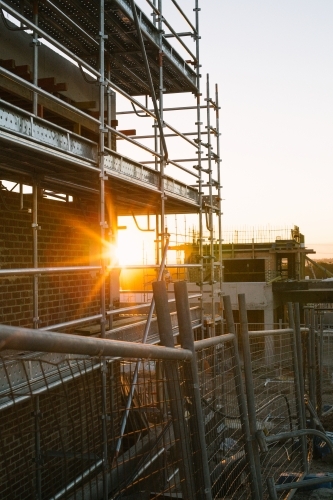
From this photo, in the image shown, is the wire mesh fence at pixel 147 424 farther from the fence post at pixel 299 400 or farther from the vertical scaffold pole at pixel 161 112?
the vertical scaffold pole at pixel 161 112

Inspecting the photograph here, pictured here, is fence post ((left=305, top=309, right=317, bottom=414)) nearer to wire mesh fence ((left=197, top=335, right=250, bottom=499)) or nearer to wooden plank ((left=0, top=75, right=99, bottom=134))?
wire mesh fence ((left=197, top=335, right=250, bottom=499))

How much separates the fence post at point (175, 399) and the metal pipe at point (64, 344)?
0.43 meters

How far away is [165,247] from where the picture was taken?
25.7ft

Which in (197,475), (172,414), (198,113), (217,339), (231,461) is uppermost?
(198,113)

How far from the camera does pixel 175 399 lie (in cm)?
304

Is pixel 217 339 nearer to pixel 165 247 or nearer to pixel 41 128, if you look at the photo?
pixel 41 128

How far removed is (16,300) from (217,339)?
356cm

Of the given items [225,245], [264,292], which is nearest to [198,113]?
[264,292]

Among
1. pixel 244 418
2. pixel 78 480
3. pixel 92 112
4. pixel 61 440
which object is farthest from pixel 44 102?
pixel 61 440

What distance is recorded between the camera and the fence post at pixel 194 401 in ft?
10.4

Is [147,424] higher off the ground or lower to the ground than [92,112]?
lower

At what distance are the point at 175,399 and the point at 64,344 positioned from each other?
1312 millimetres

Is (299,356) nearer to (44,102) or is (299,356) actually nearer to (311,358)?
(311,358)

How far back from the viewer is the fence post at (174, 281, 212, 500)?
318cm
